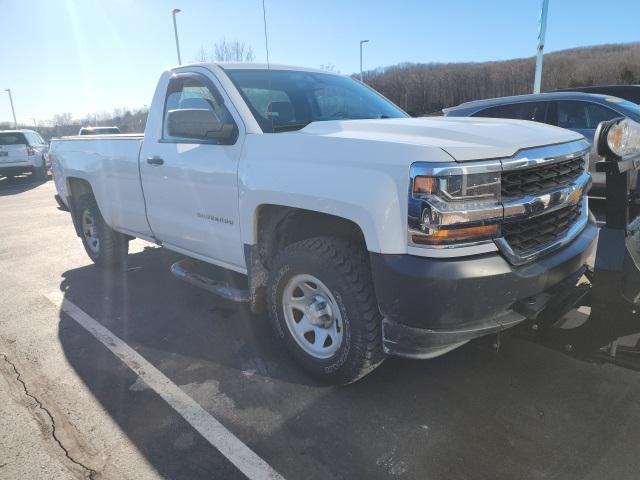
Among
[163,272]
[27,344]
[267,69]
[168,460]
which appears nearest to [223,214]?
[267,69]

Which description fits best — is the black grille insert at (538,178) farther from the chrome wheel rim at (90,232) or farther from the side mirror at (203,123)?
the chrome wheel rim at (90,232)

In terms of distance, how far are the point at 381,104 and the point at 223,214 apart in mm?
1736

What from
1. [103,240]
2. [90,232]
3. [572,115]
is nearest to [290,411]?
[103,240]

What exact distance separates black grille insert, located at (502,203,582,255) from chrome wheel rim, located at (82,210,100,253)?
15.9 ft

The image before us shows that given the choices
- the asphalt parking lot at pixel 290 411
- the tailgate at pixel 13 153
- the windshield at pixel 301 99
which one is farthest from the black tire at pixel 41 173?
the windshield at pixel 301 99

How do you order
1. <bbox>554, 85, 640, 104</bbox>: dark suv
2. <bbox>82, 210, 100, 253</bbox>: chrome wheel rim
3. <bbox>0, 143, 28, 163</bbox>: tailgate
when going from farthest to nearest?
<bbox>0, 143, 28, 163</bbox>: tailgate < <bbox>554, 85, 640, 104</bbox>: dark suv < <bbox>82, 210, 100, 253</bbox>: chrome wheel rim

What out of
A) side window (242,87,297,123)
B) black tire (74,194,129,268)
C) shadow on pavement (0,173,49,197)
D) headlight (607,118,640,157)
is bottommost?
shadow on pavement (0,173,49,197)

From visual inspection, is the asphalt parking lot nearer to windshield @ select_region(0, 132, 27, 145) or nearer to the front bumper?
the front bumper

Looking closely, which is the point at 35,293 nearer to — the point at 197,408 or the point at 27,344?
the point at 27,344

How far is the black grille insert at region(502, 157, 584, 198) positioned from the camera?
7.86 feet

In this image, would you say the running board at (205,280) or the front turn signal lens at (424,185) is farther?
Answer: the running board at (205,280)

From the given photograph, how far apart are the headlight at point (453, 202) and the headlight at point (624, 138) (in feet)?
1.81

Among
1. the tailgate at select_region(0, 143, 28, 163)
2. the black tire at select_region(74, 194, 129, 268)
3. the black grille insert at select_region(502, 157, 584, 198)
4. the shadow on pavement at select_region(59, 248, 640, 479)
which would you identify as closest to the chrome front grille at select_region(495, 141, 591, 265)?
the black grille insert at select_region(502, 157, 584, 198)

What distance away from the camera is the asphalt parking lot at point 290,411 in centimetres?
241
